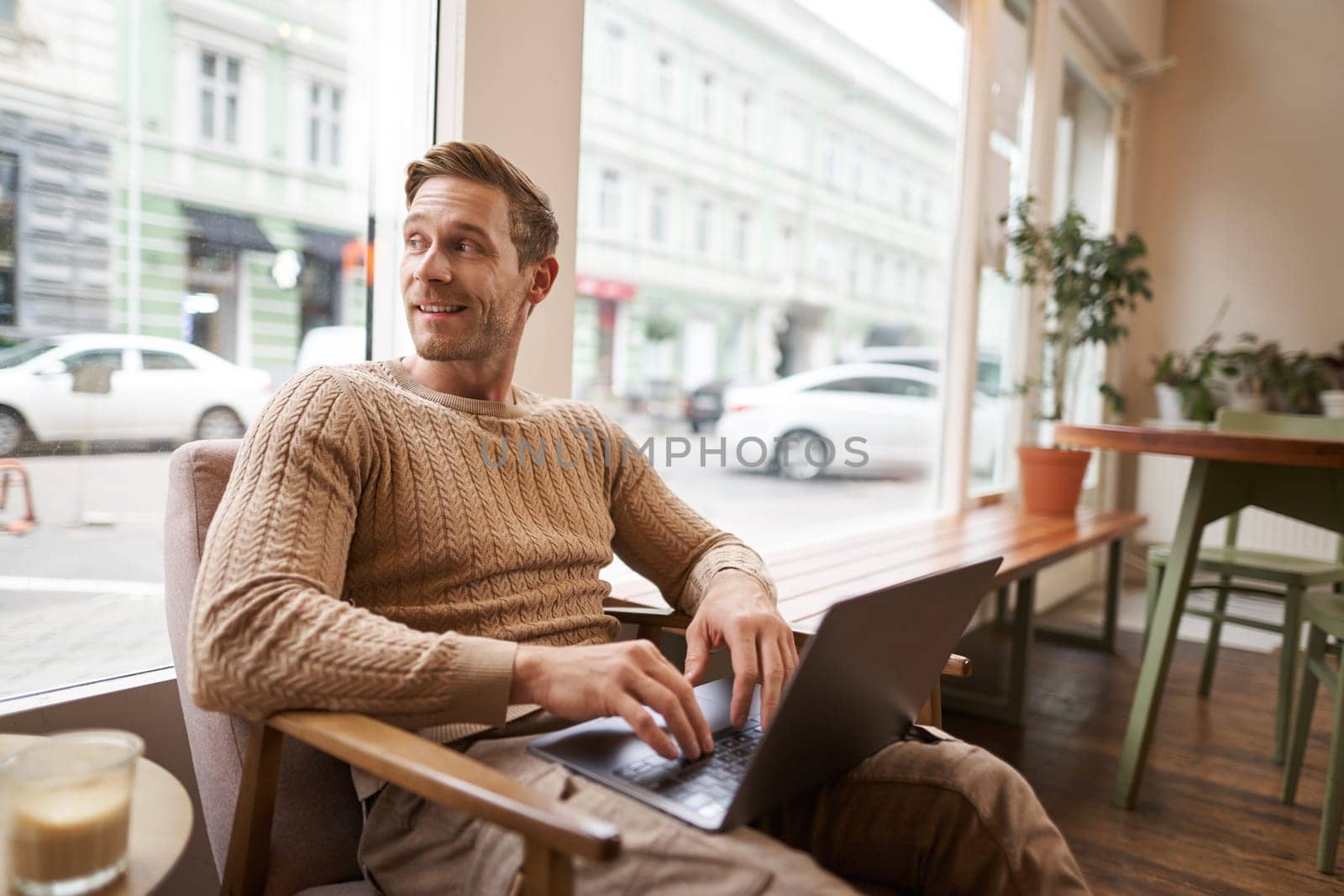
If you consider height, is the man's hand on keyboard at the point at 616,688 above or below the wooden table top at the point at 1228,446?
below

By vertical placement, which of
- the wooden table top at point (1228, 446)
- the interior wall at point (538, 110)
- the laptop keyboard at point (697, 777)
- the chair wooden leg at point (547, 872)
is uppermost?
the interior wall at point (538, 110)

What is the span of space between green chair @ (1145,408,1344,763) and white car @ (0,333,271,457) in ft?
8.12

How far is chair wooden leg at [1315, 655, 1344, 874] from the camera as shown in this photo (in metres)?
2.05

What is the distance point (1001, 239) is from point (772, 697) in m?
3.22

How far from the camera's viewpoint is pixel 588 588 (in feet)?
4.70

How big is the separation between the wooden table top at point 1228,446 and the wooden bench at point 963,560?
403 mm

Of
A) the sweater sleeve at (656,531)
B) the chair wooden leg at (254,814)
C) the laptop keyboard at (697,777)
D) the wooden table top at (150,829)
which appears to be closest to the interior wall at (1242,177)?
the sweater sleeve at (656,531)

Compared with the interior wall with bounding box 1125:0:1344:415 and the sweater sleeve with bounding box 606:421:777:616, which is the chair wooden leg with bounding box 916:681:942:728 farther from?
the interior wall with bounding box 1125:0:1344:415

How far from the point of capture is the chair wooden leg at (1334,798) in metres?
2.05

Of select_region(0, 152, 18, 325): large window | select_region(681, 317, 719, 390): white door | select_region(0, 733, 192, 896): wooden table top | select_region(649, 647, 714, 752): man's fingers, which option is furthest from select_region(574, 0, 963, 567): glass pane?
select_region(0, 733, 192, 896): wooden table top

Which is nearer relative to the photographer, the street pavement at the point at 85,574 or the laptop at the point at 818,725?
the laptop at the point at 818,725

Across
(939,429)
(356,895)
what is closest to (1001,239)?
(939,429)

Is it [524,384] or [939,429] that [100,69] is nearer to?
[524,384]
